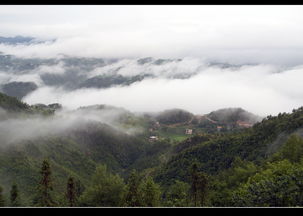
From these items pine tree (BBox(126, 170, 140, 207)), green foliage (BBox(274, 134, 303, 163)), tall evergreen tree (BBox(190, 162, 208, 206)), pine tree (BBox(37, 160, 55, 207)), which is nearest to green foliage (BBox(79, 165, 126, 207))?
pine tree (BBox(126, 170, 140, 207))

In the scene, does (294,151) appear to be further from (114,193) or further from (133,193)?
(114,193)

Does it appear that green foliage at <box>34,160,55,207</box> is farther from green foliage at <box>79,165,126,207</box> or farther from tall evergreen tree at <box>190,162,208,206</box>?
tall evergreen tree at <box>190,162,208,206</box>

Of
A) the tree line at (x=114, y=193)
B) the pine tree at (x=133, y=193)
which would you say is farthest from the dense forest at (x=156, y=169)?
the tree line at (x=114, y=193)

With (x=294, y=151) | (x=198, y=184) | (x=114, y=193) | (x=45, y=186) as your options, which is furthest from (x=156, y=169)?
(x=45, y=186)

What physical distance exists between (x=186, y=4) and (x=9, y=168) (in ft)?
342

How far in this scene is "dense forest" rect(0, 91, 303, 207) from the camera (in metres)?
29.5

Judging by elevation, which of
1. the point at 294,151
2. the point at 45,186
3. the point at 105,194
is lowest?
the point at 105,194

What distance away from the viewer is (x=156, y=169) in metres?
119

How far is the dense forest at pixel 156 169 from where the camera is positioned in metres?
29.5

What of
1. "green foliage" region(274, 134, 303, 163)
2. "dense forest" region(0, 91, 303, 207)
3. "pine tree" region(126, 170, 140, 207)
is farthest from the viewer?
"green foliage" region(274, 134, 303, 163)
